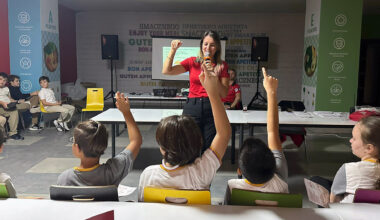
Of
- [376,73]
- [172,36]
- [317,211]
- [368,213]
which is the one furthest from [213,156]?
[376,73]

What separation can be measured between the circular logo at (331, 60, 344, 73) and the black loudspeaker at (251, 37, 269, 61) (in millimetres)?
2759

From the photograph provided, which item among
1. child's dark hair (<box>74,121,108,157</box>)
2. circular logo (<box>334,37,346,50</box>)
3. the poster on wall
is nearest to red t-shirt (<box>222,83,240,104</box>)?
circular logo (<box>334,37,346,50</box>)

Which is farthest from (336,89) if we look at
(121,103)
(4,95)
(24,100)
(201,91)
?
(4,95)

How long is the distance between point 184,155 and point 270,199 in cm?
39

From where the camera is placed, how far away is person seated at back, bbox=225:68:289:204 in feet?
4.51

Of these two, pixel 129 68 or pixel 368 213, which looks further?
pixel 129 68

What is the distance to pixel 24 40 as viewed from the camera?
620 cm

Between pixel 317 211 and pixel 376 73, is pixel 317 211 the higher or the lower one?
the lower one

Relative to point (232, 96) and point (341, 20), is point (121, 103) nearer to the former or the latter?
point (232, 96)

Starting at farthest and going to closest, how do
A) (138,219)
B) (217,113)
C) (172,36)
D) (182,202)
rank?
1. (172,36)
2. (217,113)
3. (182,202)
4. (138,219)

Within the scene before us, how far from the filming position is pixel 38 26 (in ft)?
20.3

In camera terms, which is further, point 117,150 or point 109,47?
point 109,47

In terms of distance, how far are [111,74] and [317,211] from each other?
28.3 ft

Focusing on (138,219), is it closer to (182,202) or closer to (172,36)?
(182,202)
